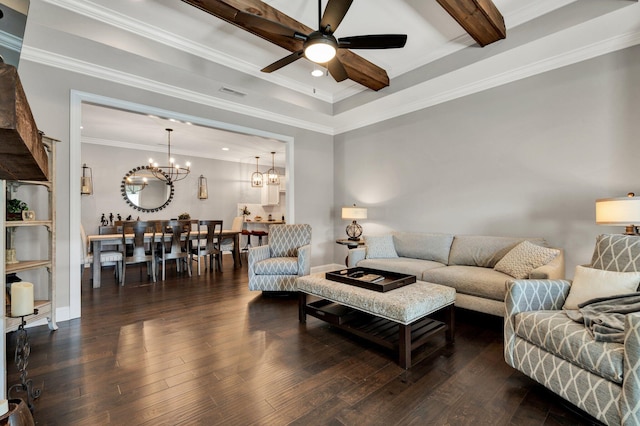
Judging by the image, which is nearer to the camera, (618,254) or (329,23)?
(618,254)

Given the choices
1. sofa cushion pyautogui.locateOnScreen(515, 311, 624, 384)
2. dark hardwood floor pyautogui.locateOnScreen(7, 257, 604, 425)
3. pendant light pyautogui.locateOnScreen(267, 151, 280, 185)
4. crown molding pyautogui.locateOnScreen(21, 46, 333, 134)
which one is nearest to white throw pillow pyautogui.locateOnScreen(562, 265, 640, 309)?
sofa cushion pyautogui.locateOnScreen(515, 311, 624, 384)

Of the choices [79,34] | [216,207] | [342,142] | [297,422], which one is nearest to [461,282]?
[297,422]

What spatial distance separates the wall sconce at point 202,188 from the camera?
26.8ft

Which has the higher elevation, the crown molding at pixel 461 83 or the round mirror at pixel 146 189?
the crown molding at pixel 461 83

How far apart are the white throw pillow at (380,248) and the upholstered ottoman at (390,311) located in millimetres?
1393

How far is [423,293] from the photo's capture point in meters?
2.40

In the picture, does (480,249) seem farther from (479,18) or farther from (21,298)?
(21,298)

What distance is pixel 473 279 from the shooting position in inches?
118

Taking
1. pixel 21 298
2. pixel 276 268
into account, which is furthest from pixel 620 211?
pixel 21 298

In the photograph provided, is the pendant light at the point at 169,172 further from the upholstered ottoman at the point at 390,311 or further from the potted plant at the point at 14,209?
the upholstered ottoman at the point at 390,311

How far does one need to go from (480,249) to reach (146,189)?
7433 millimetres

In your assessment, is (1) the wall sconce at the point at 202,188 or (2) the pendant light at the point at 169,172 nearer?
(2) the pendant light at the point at 169,172

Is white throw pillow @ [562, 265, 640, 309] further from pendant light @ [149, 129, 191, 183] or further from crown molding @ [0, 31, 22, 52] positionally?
pendant light @ [149, 129, 191, 183]

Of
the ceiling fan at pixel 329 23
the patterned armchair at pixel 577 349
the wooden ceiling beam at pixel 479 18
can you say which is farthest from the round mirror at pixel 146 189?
the patterned armchair at pixel 577 349
